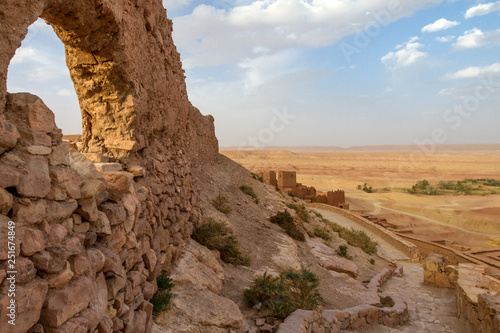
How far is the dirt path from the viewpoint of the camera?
7.03 meters

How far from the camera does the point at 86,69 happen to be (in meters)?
3.85

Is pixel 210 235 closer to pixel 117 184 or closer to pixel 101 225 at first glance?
pixel 117 184

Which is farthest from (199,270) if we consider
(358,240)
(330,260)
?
(358,240)

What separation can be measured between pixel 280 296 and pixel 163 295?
7.25 feet

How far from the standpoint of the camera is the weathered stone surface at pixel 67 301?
1.96m

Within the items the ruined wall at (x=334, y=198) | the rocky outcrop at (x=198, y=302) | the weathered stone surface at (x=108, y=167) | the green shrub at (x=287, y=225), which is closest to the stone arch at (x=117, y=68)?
the weathered stone surface at (x=108, y=167)

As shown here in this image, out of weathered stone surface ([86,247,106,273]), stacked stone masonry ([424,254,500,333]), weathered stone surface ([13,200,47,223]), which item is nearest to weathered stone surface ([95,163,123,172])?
weathered stone surface ([86,247,106,273])

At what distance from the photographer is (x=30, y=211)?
78.0 inches

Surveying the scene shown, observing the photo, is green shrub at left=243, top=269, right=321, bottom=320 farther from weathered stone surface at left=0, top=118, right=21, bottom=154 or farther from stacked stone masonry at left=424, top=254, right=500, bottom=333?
weathered stone surface at left=0, top=118, right=21, bottom=154

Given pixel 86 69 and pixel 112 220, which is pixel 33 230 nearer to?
pixel 112 220

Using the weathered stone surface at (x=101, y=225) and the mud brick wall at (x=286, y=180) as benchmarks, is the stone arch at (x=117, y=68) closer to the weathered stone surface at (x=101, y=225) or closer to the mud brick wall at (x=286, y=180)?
the weathered stone surface at (x=101, y=225)

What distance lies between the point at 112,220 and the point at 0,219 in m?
1.17

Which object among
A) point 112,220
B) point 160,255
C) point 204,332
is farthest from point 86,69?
point 204,332

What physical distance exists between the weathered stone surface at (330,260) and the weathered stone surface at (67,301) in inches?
301
